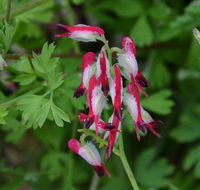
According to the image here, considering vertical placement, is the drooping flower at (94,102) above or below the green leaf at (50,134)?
above

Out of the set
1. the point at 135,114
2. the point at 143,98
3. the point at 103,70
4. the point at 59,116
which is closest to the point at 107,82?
the point at 103,70

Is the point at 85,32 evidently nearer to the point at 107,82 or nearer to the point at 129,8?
the point at 107,82

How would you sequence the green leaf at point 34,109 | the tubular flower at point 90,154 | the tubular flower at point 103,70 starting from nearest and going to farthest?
→ the tubular flower at point 103,70 < the tubular flower at point 90,154 < the green leaf at point 34,109

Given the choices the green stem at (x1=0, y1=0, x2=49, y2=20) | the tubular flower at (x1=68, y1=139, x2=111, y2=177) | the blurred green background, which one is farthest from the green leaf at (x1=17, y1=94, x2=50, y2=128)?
the green stem at (x1=0, y1=0, x2=49, y2=20)

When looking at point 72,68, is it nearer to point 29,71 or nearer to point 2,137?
point 29,71

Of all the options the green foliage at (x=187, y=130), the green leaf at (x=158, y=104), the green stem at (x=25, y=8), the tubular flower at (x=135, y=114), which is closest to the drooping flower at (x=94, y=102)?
the tubular flower at (x=135, y=114)

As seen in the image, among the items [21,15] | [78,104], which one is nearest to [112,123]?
[78,104]

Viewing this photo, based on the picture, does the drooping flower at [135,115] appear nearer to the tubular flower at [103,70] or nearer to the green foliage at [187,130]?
the tubular flower at [103,70]

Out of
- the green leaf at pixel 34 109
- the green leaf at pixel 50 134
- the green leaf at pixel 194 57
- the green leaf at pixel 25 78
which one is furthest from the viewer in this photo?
the green leaf at pixel 194 57
